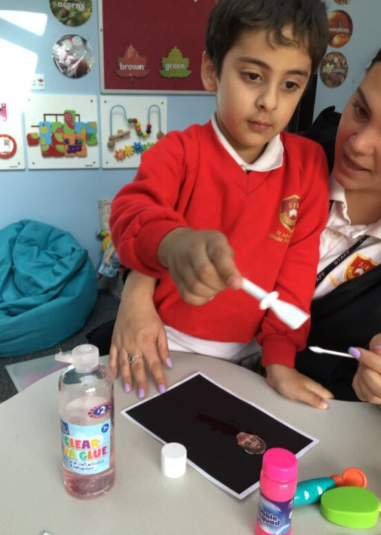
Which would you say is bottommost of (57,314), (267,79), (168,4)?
(57,314)

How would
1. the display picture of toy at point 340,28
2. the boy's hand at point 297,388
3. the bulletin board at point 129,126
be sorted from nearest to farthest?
the boy's hand at point 297,388 → the bulletin board at point 129,126 → the display picture of toy at point 340,28

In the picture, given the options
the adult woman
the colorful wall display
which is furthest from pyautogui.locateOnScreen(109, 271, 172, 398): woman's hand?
the colorful wall display

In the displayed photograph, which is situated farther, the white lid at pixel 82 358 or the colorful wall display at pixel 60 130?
the colorful wall display at pixel 60 130

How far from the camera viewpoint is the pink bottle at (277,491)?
540 mm

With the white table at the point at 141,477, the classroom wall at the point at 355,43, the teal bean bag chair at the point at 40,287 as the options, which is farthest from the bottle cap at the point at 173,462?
the classroom wall at the point at 355,43

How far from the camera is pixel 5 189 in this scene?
2.56 meters

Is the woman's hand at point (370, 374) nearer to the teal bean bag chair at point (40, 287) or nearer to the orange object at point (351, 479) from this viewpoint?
the orange object at point (351, 479)

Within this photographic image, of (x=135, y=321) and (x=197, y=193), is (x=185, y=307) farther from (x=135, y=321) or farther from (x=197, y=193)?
(x=197, y=193)

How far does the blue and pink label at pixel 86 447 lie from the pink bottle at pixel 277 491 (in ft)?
0.66

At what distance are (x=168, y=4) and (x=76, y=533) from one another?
2.53m

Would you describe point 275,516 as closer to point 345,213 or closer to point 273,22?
point 345,213

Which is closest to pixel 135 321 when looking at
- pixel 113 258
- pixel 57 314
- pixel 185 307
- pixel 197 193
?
pixel 185 307

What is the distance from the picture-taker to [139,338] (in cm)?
97

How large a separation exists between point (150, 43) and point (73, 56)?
401 mm
